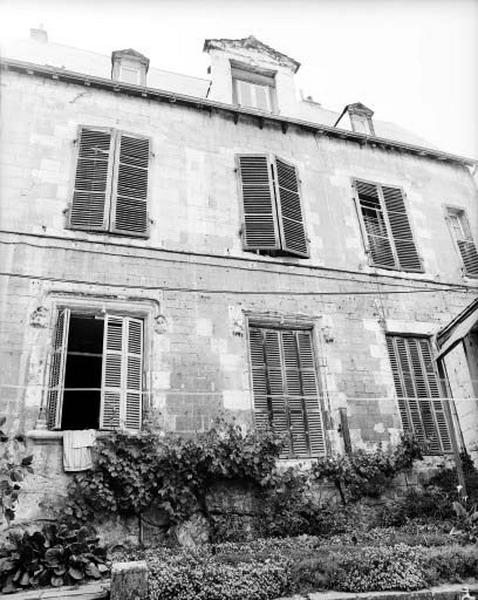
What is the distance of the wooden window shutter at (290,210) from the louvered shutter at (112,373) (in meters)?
3.37

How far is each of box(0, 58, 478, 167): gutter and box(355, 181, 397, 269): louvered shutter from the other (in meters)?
1.29

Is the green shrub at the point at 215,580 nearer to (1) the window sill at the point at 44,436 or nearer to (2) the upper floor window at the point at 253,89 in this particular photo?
(1) the window sill at the point at 44,436

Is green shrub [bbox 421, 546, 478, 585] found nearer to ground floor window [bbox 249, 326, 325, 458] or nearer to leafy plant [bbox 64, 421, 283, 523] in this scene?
leafy plant [bbox 64, 421, 283, 523]

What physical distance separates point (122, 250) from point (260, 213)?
274cm

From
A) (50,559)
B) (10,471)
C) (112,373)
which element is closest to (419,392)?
(112,373)

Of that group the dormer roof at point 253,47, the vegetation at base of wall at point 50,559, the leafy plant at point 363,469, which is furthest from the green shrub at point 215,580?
the dormer roof at point 253,47

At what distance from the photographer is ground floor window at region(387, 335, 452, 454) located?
8812 millimetres

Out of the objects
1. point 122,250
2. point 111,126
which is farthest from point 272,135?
point 122,250

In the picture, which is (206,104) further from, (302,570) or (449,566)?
(449,566)

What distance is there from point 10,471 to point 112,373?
2.28m

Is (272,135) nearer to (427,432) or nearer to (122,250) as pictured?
(122,250)

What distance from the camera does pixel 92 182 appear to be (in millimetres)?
8992

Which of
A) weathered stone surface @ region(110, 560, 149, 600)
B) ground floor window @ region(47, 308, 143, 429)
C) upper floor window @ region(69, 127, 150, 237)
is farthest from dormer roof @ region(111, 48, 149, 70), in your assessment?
weathered stone surface @ region(110, 560, 149, 600)

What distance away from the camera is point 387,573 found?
545 centimetres
